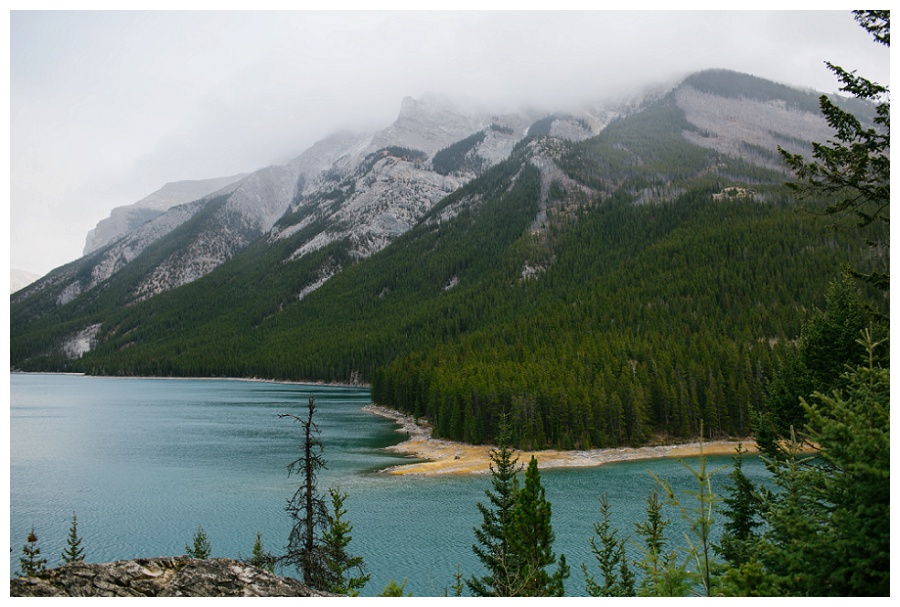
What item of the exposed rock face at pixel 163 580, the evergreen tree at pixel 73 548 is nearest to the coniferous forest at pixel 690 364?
the evergreen tree at pixel 73 548

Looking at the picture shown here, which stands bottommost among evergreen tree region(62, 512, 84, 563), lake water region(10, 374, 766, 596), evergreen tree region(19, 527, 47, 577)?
lake water region(10, 374, 766, 596)

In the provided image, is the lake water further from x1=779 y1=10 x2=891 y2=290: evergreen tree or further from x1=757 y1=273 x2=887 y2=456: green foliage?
x1=779 y1=10 x2=891 y2=290: evergreen tree

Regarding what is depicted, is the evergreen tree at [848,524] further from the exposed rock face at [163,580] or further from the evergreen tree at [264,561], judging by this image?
the evergreen tree at [264,561]

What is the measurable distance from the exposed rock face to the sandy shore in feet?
132

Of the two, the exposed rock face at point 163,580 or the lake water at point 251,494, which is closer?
the exposed rock face at point 163,580

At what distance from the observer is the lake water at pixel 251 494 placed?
3088 cm

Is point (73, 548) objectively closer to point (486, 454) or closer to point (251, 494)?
point (251, 494)

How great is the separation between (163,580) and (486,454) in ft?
160

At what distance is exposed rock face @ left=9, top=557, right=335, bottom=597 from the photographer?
26.3 feet

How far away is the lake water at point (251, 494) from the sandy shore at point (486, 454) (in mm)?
2221

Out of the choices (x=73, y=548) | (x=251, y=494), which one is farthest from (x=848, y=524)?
(x=251, y=494)

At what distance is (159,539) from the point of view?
33406 mm

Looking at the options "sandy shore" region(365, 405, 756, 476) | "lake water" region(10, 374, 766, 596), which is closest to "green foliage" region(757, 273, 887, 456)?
"lake water" region(10, 374, 766, 596)

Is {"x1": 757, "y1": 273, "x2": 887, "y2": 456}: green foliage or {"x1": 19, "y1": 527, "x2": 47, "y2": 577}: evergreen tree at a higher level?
{"x1": 757, "y1": 273, "x2": 887, "y2": 456}: green foliage
